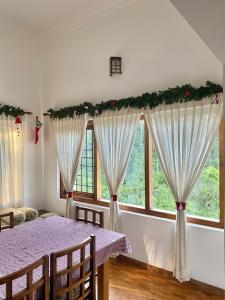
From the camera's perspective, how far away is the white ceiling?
3.54 m

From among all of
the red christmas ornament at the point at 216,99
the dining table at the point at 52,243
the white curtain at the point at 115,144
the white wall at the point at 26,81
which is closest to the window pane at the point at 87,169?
the white curtain at the point at 115,144

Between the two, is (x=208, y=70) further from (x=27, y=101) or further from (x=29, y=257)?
(x=27, y=101)

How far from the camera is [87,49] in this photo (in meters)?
3.89

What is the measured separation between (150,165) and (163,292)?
1.50 meters

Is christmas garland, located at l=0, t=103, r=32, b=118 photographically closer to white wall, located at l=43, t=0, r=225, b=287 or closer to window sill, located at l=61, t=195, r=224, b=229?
white wall, located at l=43, t=0, r=225, b=287

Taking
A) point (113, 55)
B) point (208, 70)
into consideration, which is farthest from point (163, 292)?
point (113, 55)

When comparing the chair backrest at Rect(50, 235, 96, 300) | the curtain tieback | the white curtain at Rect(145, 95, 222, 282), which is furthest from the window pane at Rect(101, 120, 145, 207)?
the chair backrest at Rect(50, 235, 96, 300)

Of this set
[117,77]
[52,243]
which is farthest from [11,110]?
[52,243]

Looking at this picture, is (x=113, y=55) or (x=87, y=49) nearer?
(x=113, y=55)

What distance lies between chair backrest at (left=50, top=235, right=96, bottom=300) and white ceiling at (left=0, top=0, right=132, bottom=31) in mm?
3324

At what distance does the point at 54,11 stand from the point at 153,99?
225 centimetres

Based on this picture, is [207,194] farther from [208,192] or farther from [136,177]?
[136,177]

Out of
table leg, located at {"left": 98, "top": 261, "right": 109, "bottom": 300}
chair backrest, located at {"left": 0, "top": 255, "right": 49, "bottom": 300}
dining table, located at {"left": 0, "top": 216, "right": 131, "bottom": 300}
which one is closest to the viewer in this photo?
chair backrest, located at {"left": 0, "top": 255, "right": 49, "bottom": 300}

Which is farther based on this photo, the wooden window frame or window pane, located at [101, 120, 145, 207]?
window pane, located at [101, 120, 145, 207]
